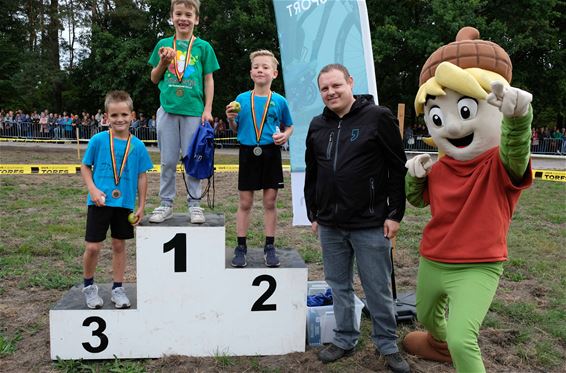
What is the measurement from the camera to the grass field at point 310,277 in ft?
Answer: 11.5

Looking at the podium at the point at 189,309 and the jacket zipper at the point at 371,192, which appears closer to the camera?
the jacket zipper at the point at 371,192

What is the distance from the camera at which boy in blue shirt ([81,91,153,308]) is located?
3527 millimetres

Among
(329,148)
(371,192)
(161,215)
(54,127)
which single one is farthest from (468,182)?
(54,127)

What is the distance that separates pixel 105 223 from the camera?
3.57 m

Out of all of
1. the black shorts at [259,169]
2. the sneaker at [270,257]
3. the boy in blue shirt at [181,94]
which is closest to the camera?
the sneaker at [270,257]

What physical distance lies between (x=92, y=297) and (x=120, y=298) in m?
0.19

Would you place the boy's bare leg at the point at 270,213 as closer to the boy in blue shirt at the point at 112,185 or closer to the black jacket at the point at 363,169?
the black jacket at the point at 363,169

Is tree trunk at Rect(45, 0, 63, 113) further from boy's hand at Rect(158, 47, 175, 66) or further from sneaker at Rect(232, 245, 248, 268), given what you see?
sneaker at Rect(232, 245, 248, 268)

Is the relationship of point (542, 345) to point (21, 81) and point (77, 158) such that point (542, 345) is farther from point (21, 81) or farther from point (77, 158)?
point (21, 81)

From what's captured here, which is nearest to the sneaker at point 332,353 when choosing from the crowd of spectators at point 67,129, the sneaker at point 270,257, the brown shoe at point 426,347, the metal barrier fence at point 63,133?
the brown shoe at point 426,347

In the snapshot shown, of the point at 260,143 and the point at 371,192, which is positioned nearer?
the point at 371,192

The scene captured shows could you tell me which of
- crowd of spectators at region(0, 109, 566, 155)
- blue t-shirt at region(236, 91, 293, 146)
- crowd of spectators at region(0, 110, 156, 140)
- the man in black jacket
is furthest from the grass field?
crowd of spectators at region(0, 110, 156, 140)

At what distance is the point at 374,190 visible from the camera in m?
3.21

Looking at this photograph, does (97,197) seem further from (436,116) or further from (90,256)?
(436,116)
